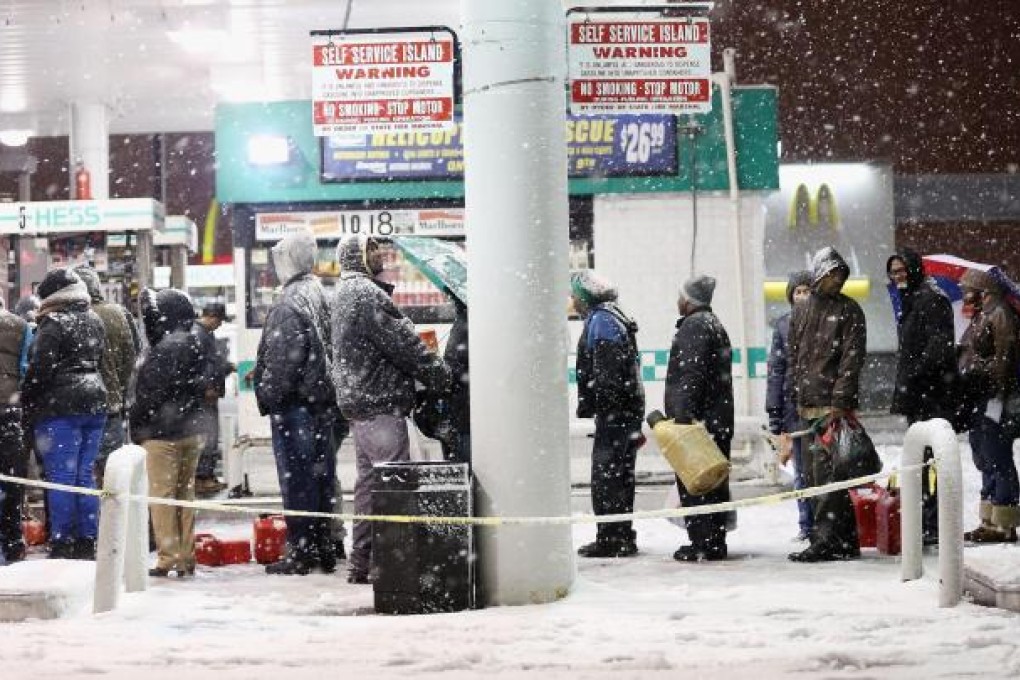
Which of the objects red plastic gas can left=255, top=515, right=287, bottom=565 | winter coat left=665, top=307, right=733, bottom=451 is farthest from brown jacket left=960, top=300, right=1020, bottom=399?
red plastic gas can left=255, top=515, right=287, bottom=565

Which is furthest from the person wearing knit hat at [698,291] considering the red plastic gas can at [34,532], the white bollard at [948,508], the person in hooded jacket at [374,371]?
the red plastic gas can at [34,532]

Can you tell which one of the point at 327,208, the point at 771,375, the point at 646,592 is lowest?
the point at 646,592

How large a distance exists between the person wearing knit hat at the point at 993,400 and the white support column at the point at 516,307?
3647 millimetres

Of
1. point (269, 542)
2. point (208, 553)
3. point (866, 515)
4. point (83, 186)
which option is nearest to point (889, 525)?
point (866, 515)

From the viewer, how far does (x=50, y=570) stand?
318 inches

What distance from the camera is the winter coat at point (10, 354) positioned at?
10070mm

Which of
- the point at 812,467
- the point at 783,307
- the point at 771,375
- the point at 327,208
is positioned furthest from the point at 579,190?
the point at 783,307

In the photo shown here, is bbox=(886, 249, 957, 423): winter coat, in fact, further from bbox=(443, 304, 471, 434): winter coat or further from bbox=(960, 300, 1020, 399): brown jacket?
bbox=(443, 304, 471, 434): winter coat

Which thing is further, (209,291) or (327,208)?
(209,291)

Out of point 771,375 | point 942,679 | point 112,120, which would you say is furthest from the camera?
point 112,120

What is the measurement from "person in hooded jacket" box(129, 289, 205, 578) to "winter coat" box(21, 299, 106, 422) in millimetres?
565

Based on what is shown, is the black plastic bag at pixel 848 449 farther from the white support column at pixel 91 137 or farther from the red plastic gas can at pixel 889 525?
the white support column at pixel 91 137

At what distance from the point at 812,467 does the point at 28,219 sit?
8.41m

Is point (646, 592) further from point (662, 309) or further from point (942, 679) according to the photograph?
point (662, 309)
